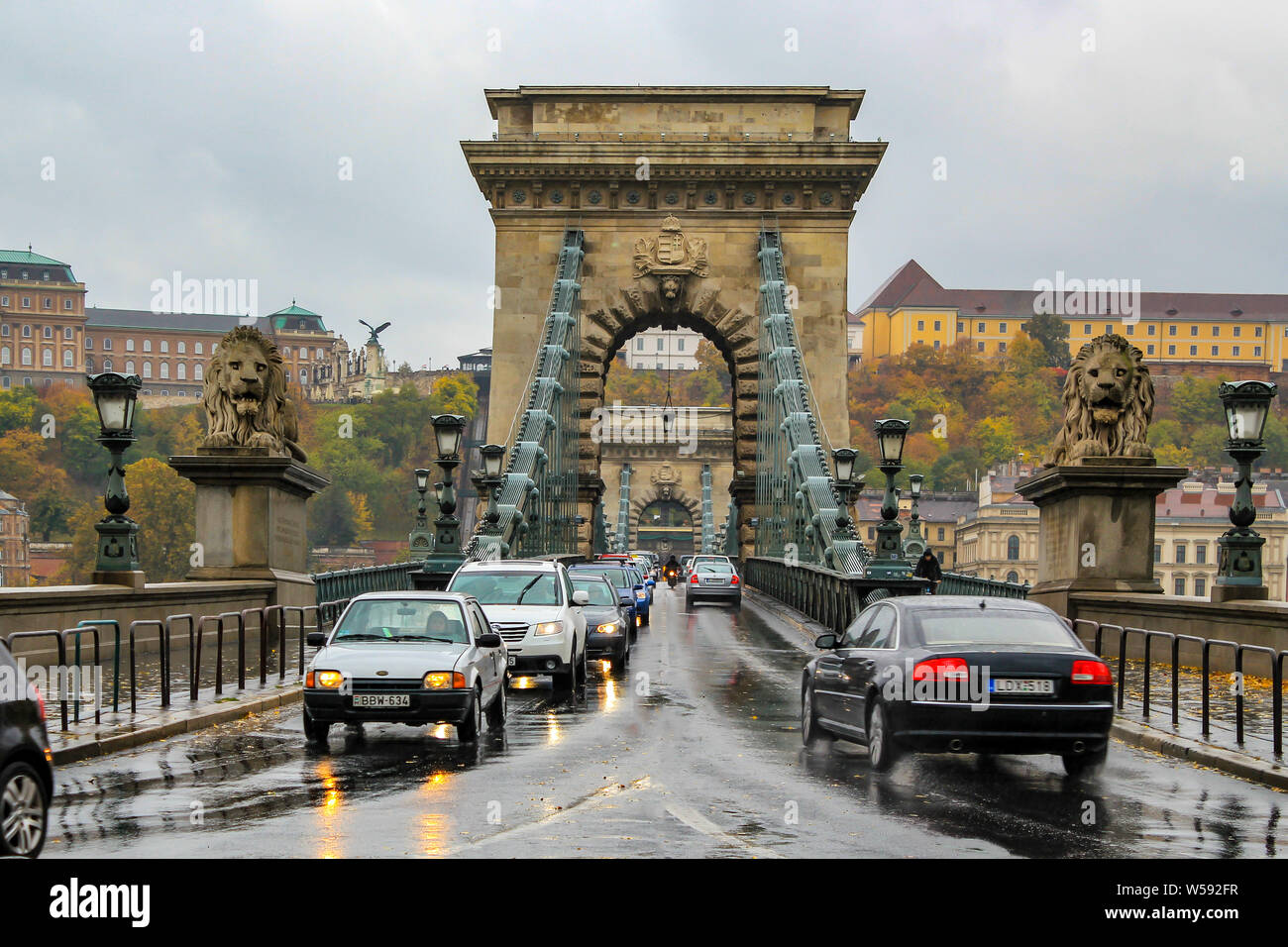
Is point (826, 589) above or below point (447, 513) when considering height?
below

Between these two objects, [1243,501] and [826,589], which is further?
[826,589]

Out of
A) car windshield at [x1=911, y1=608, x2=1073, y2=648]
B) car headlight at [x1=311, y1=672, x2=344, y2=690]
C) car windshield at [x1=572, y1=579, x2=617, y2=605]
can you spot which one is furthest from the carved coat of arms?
car windshield at [x1=911, y1=608, x2=1073, y2=648]

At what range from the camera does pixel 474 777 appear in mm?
11875

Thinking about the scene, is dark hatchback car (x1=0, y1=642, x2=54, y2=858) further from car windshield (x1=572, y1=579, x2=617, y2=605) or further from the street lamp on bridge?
the street lamp on bridge

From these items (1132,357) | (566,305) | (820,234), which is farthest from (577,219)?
(1132,357)

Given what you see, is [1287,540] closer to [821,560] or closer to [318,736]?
[821,560]

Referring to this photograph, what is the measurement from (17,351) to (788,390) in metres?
173

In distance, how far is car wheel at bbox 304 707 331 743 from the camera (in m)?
13.7

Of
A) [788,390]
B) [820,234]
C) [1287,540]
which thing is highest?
[820,234]

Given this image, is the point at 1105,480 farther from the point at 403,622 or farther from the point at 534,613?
the point at 403,622

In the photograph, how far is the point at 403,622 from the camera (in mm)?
15414

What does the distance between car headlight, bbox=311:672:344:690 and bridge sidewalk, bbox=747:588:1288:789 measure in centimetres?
→ 703

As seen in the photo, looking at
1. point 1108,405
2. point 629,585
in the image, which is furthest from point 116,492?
point 629,585

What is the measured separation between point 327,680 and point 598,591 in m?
11.1
